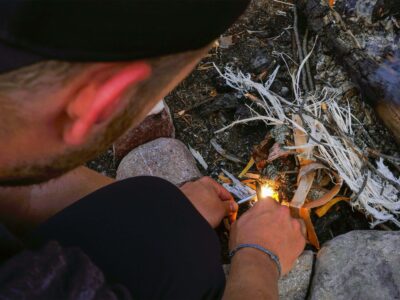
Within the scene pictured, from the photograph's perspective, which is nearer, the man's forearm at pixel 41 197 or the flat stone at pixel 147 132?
the man's forearm at pixel 41 197

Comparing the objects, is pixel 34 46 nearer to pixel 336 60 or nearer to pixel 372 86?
pixel 372 86

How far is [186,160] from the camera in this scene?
8.05 ft

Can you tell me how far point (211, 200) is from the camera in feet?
7.32

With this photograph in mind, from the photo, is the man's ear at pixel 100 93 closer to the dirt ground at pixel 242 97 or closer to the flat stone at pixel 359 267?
the flat stone at pixel 359 267

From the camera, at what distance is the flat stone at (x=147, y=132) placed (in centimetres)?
248

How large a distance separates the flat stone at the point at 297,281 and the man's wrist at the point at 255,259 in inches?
5.6

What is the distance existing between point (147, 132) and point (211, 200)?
48 cm

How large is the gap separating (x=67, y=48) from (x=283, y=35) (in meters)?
1.96

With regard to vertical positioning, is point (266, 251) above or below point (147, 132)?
below

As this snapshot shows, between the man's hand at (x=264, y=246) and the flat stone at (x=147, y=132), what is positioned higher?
the flat stone at (x=147, y=132)

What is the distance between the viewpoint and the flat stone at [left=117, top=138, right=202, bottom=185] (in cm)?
243

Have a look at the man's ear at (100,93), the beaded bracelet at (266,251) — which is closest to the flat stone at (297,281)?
the beaded bracelet at (266,251)

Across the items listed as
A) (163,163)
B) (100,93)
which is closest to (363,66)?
(163,163)

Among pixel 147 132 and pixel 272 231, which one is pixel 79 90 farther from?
pixel 147 132
